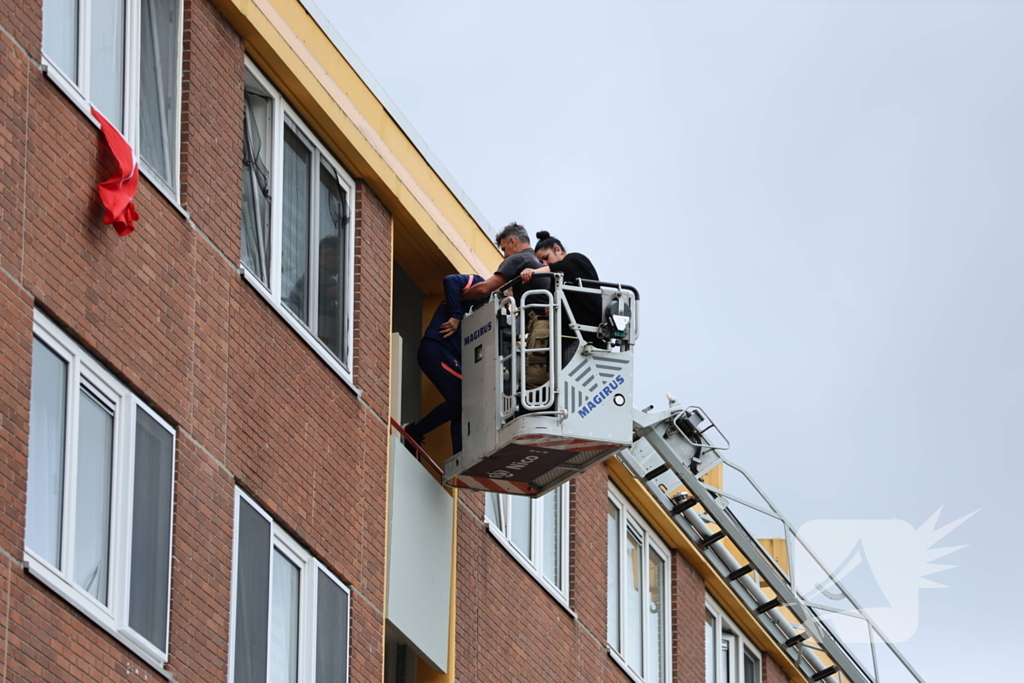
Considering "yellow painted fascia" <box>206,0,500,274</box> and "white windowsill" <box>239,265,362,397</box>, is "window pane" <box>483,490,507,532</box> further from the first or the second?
"white windowsill" <box>239,265,362,397</box>

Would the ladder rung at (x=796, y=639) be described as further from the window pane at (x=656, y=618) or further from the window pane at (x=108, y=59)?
the window pane at (x=108, y=59)

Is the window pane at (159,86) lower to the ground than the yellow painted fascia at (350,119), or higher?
lower

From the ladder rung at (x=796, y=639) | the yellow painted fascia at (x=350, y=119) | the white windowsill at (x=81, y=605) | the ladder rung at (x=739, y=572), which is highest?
the yellow painted fascia at (x=350, y=119)

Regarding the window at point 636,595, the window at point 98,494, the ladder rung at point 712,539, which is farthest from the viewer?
the ladder rung at point 712,539

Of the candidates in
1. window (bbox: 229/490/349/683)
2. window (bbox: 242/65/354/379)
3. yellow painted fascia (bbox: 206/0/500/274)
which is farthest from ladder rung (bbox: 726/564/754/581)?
window (bbox: 229/490/349/683)

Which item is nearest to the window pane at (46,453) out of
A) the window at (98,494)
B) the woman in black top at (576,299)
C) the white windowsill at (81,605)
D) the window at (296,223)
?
the window at (98,494)

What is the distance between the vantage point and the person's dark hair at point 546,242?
18.6 meters

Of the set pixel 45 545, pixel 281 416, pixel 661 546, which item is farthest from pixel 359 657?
pixel 661 546

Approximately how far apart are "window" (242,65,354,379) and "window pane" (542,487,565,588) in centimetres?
523

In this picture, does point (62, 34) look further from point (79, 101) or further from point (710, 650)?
point (710, 650)

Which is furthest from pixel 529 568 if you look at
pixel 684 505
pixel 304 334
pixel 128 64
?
pixel 128 64

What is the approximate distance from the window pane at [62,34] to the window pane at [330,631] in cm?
469

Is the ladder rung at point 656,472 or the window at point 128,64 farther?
the ladder rung at point 656,472

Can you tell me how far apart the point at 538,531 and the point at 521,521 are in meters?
0.36
